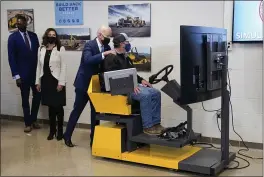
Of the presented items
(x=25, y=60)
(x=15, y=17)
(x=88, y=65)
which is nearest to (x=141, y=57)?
(x=88, y=65)

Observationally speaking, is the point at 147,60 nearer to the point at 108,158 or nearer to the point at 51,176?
the point at 108,158

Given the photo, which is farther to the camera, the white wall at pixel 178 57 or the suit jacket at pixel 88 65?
the white wall at pixel 178 57

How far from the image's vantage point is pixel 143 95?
4.41m

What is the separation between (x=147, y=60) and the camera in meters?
5.51

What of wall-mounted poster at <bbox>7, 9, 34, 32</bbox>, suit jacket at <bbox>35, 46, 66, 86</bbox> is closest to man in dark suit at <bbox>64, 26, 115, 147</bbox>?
suit jacket at <bbox>35, 46, 66, 86</bbox>

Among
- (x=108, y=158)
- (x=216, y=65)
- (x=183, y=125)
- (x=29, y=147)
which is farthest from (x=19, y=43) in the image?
(x=216, y=65)

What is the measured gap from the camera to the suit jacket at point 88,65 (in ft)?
15.4

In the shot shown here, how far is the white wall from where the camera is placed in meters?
4.93

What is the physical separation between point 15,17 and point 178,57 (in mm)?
3000

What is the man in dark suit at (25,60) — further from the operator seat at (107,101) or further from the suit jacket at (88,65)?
the operator seat at (107,101)

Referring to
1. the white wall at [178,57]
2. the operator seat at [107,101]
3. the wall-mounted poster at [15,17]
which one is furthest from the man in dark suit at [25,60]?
the operator seat at [107,101]

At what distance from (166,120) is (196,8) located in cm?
160

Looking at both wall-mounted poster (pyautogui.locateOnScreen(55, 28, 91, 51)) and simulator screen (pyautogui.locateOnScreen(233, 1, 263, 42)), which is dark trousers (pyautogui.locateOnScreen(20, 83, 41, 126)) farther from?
simulator screen (pyautogui.locateOnScreen(233, 1, 263, 42))

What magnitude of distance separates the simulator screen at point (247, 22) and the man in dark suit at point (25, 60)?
3.08 m
